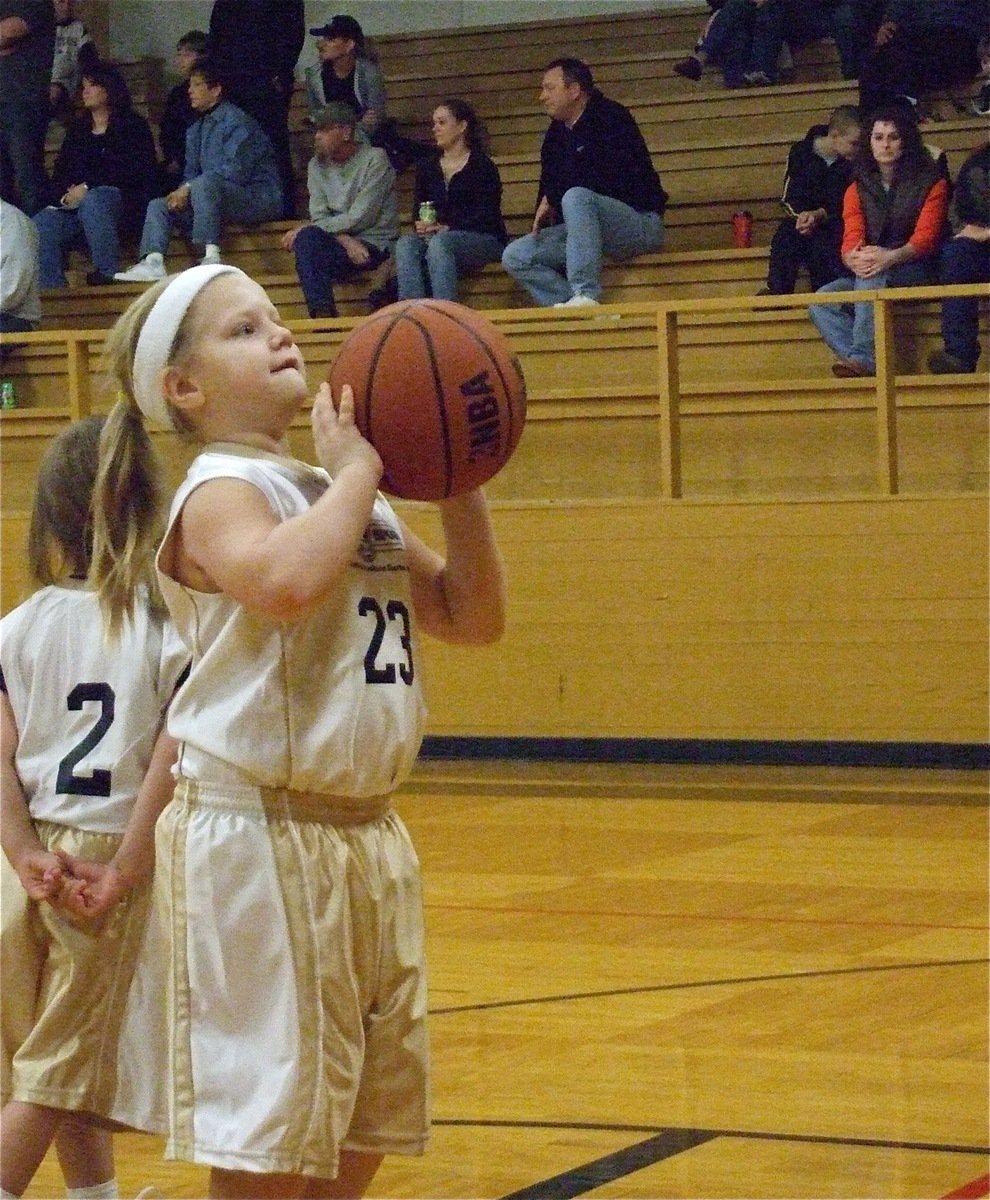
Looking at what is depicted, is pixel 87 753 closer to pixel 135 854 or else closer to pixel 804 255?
pixel 135 854

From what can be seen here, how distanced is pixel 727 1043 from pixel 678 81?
8461 mm

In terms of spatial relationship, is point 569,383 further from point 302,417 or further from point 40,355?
point 40,355

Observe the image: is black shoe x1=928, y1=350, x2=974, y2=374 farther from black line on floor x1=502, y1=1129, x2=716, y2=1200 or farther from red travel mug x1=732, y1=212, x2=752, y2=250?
black line on floor x1=502, y1=1129, x2=716, y2=1200

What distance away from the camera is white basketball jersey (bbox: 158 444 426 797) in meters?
2.28

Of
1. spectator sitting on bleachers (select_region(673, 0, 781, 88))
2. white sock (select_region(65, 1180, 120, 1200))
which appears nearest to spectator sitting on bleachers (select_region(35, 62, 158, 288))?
spectator sitting on bleachers (select_region(673, 0, 781, 88))

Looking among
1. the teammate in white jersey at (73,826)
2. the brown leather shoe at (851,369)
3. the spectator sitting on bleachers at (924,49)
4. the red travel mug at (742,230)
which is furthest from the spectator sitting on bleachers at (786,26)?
the teammate in white jersey at (73,826)

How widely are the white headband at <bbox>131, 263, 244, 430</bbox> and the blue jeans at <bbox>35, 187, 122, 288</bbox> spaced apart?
8865 millimetres

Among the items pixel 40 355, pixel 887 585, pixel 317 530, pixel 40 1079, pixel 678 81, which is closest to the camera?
pixel 317 530

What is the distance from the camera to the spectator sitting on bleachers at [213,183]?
10.8 metres

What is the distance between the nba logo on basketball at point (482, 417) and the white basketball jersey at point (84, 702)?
678 mm

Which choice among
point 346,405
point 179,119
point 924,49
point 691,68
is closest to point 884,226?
point 924,49

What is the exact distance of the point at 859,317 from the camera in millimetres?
8523

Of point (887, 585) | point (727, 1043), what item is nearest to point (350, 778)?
point (727, 1043)

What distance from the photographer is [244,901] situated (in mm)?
2277
